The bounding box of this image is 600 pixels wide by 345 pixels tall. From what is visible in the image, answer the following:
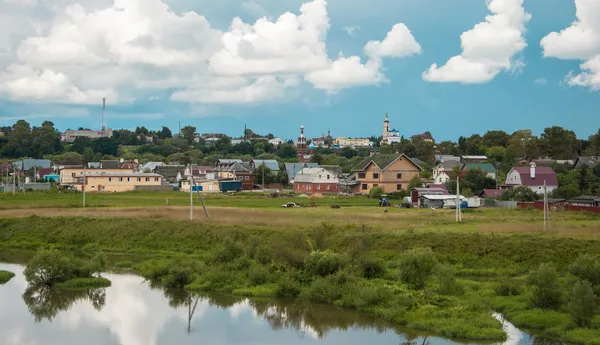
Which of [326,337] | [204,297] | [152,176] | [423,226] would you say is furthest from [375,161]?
[326,337]

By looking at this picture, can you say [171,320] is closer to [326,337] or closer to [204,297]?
[204,297]

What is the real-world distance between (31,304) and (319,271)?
36.6ft

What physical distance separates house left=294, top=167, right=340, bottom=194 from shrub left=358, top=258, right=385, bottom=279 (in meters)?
46.3

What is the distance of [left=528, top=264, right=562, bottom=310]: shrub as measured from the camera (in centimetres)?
2261

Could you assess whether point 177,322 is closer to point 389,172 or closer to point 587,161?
point 389,172

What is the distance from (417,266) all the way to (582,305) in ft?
21.5

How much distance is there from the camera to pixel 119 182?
254ft

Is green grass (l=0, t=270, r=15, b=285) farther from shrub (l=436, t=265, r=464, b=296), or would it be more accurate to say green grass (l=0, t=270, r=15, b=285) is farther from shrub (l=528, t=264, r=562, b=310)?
shrub (l=528, t=264, r=562, b=310)

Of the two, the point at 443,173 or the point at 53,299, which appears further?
the point at 443,173

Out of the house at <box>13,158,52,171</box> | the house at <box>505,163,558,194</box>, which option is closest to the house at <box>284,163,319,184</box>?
the house at <box>505,163,558,194</box>

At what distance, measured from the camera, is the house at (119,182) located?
76.8m

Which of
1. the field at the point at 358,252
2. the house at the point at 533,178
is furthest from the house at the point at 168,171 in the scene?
the house at the point at 533,178

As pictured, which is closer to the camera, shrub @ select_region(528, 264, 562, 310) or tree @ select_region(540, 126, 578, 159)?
shrub @ select_region(528, 264, 562, 310)

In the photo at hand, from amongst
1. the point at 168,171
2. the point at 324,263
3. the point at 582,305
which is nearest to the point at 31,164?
the point at 168,171
